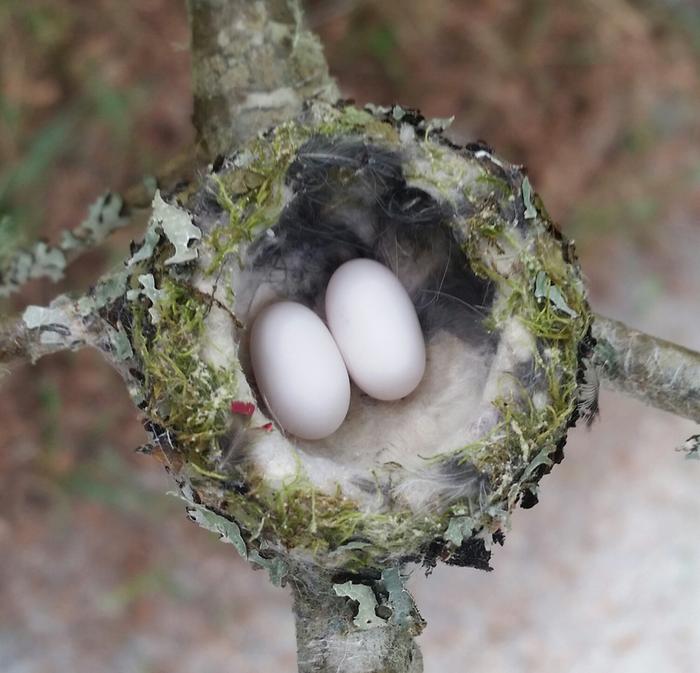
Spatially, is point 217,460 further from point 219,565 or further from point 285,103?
point 219,565

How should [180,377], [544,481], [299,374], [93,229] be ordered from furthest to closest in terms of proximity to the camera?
[544,481] → [93,229] → [299,374] → [180,377]

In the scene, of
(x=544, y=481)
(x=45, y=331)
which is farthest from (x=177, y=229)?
(x=544, y=481)

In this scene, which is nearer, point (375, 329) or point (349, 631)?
point (349, 631)

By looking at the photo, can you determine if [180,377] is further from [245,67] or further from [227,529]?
[245,67]

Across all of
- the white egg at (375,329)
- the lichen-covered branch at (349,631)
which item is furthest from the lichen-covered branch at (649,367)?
the lichen-covered branch at (349,631)

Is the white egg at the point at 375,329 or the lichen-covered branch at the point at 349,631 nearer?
the lichen-covered branch at the point at 349,631


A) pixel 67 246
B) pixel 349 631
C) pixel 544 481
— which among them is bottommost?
pixel 349 631

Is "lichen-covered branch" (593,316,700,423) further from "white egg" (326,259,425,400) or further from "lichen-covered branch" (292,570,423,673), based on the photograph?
"lichen-covered branch" (292,570,423,673)

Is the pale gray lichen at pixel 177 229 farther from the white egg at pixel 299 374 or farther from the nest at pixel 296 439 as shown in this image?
the white egg at pixel 299 374
